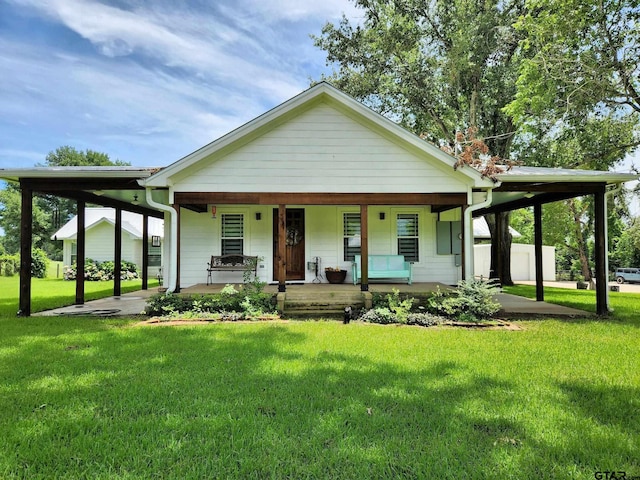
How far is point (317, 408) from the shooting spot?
3469 mm

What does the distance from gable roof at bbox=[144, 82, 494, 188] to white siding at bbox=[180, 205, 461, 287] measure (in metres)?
2.51

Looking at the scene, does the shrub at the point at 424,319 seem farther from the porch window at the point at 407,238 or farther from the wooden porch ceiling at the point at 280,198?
the porch window at the point at 407,238

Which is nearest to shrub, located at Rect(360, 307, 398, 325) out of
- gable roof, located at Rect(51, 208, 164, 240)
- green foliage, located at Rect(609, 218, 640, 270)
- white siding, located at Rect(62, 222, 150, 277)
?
gable roof, located at Rect(51, 208, 164, 240)

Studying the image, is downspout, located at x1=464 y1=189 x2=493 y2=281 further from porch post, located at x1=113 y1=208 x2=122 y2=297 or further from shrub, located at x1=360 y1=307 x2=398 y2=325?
porch post, located at x1=113 y1=208 x2=122 y2=297

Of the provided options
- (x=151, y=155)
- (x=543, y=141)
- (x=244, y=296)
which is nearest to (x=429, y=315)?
(x=244, y=296)

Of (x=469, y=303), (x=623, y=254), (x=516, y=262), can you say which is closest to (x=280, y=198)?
(x=469, y=303)

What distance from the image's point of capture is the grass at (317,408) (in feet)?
8.47

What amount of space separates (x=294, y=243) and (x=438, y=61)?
12.8 m

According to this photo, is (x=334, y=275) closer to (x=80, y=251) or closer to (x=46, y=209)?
(x=80, y=251)

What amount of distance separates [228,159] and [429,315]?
597cm

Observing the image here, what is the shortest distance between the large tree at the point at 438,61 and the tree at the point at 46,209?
117 feet

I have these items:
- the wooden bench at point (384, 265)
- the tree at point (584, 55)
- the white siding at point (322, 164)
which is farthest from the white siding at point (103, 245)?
the tree at point (584, 55)

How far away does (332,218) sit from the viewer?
37.2 feet

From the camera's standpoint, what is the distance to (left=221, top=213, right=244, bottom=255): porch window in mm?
11219
